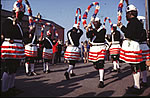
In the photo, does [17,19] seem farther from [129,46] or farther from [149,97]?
[149,97]

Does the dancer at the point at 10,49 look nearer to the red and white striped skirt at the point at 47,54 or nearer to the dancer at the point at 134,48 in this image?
the dancer at the point at 134,48

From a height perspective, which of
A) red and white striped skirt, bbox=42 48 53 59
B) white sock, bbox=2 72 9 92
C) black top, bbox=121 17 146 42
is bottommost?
white sock, bbox=2 72 9 92

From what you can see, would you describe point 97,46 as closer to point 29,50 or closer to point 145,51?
point 145,51

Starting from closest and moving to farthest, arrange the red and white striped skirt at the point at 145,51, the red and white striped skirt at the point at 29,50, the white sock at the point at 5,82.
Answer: the white sock at the point at 5,82 < the red and white striped skirt at the point at 145,51 < the red and white striped skirt at the point at 29,50

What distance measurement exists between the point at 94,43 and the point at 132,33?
4.20 ft

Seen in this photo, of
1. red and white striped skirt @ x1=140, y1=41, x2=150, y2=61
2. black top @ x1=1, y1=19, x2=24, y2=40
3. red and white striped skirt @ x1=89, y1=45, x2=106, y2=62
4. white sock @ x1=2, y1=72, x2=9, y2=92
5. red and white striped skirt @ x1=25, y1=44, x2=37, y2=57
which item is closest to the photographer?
white sock @ x1=2, y1=72, x2=9, y2=92

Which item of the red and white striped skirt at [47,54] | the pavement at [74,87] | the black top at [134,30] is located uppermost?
the black top at [134,30]

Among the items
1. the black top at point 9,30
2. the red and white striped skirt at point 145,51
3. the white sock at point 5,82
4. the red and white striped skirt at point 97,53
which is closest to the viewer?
the white sock at point 5,82

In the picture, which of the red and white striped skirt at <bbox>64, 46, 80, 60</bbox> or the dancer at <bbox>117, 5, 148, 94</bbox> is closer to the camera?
the dancer at <bbox>117, 5, 148, 94</bbox>

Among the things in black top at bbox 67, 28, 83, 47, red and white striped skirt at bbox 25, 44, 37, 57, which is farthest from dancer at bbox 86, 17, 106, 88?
red and white striped skirt at bbox 25, 44, 37, 57

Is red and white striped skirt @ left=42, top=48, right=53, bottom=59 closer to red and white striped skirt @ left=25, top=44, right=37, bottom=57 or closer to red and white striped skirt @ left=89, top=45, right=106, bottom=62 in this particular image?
red and white striped skirt @ left=25, top=44, right=37, bottom=57

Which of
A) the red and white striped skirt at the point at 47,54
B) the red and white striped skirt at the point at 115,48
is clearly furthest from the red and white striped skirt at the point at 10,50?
the red and white striped skirt at the point at 115,48

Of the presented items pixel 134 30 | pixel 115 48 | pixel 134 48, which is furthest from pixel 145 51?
pixel 115 48

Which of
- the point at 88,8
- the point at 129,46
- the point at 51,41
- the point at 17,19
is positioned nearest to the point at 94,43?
the point at 129,46
